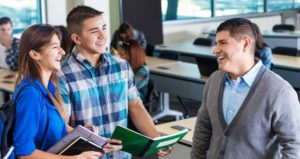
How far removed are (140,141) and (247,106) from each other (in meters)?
0.58

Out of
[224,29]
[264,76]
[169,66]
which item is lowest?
[169,66]

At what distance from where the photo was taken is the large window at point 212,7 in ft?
31.6

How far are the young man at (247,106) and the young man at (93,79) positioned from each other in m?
0.56

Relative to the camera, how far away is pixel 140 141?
2.53 m

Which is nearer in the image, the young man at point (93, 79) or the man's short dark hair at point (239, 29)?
the man's short dark hair at point (239, 29)

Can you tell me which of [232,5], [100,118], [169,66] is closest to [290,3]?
[232,5]

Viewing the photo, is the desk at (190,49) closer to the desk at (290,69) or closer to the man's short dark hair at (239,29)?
the desk at (290,69)

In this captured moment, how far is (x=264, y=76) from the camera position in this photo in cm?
226

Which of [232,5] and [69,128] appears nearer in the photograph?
[69,128]

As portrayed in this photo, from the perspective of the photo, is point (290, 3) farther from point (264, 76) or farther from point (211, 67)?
point (264, 76)

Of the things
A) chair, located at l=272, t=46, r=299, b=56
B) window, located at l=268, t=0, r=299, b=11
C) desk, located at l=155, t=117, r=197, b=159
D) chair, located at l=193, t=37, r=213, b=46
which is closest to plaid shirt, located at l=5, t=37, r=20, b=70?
desk, located at l=155, t=117, r=197, b=159


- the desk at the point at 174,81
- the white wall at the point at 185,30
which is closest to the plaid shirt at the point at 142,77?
the desk at the point at 174,81

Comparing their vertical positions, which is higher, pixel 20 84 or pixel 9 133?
pixel 20 84

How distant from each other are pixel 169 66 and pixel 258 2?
5293 millimetres
